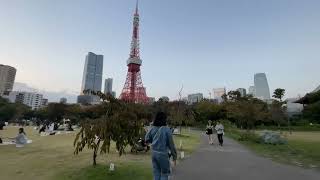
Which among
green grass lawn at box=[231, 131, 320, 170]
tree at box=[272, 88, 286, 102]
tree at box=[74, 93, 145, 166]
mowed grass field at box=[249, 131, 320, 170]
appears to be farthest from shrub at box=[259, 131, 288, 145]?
tree at box=[272, 88, 286, 102]

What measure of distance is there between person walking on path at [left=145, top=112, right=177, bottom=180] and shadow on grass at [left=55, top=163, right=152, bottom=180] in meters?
2.68

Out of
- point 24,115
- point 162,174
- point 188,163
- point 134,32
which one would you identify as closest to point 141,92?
point 134,32

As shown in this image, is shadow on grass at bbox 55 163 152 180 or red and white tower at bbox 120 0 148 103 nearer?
shadow on grass at bbox 55 163 152 180

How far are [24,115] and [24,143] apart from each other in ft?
260

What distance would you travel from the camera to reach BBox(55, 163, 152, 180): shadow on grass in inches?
329

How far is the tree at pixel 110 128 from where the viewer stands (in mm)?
8961

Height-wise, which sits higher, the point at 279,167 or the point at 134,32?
the point at 134,32

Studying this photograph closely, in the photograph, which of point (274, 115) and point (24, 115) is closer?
point (274, 115)

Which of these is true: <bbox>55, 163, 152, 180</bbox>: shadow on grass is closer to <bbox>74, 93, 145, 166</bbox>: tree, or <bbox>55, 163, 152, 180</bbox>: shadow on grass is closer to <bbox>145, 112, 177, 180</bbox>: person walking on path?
<bbox>74, 93, 145, 166</bbox>: tree

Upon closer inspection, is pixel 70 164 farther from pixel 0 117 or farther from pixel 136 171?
pixel 0 117

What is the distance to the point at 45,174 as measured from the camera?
9.12 meters

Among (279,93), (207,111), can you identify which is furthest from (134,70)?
(279,93)

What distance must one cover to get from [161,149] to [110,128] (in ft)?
11.7

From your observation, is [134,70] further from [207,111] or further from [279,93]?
[279,93]
